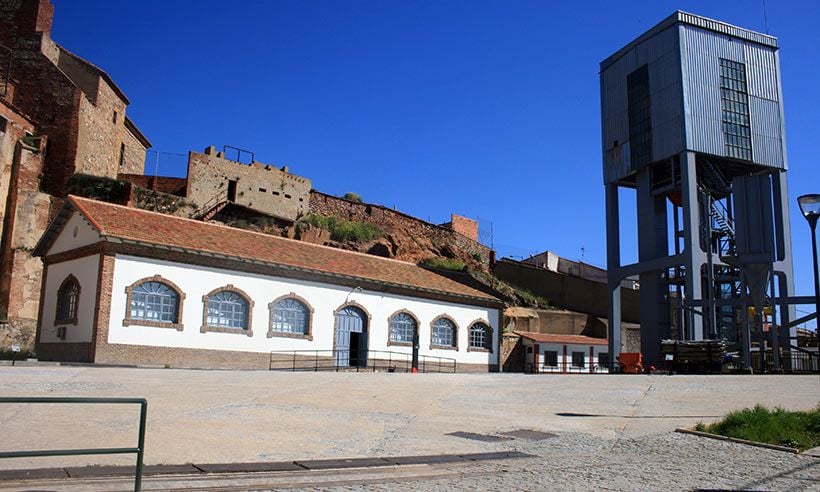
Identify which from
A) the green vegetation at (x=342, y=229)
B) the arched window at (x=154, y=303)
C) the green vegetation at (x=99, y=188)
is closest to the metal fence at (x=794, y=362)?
the arched window at (x=154, y=303)

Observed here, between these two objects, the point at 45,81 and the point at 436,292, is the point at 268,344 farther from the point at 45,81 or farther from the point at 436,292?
the point at 45,81

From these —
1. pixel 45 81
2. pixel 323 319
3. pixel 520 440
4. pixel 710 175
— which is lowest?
pixel 520 440

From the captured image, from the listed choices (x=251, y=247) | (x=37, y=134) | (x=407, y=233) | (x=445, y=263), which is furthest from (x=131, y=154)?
(x=445, y=263)

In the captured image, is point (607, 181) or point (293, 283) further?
point (607, 181)

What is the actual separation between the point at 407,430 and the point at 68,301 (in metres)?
22.4

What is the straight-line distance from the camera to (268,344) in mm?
31172

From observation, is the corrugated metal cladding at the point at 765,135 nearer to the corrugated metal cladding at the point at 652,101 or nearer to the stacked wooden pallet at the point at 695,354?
the corrugated metal cladding at the point at 652,101

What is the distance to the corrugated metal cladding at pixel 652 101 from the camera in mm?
38125

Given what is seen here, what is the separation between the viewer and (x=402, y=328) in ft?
121

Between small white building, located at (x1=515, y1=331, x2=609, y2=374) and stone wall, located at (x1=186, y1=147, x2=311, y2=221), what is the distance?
18.3 metres

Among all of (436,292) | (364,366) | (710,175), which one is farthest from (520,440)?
(710,175)

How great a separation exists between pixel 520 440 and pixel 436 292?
1049 inches

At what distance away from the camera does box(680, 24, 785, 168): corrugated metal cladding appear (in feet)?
124

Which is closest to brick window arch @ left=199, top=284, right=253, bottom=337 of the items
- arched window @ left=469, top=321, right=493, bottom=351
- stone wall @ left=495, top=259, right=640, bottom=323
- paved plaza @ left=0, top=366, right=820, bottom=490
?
paved plaza @ left=0, top=366, right=820, bottom=490
